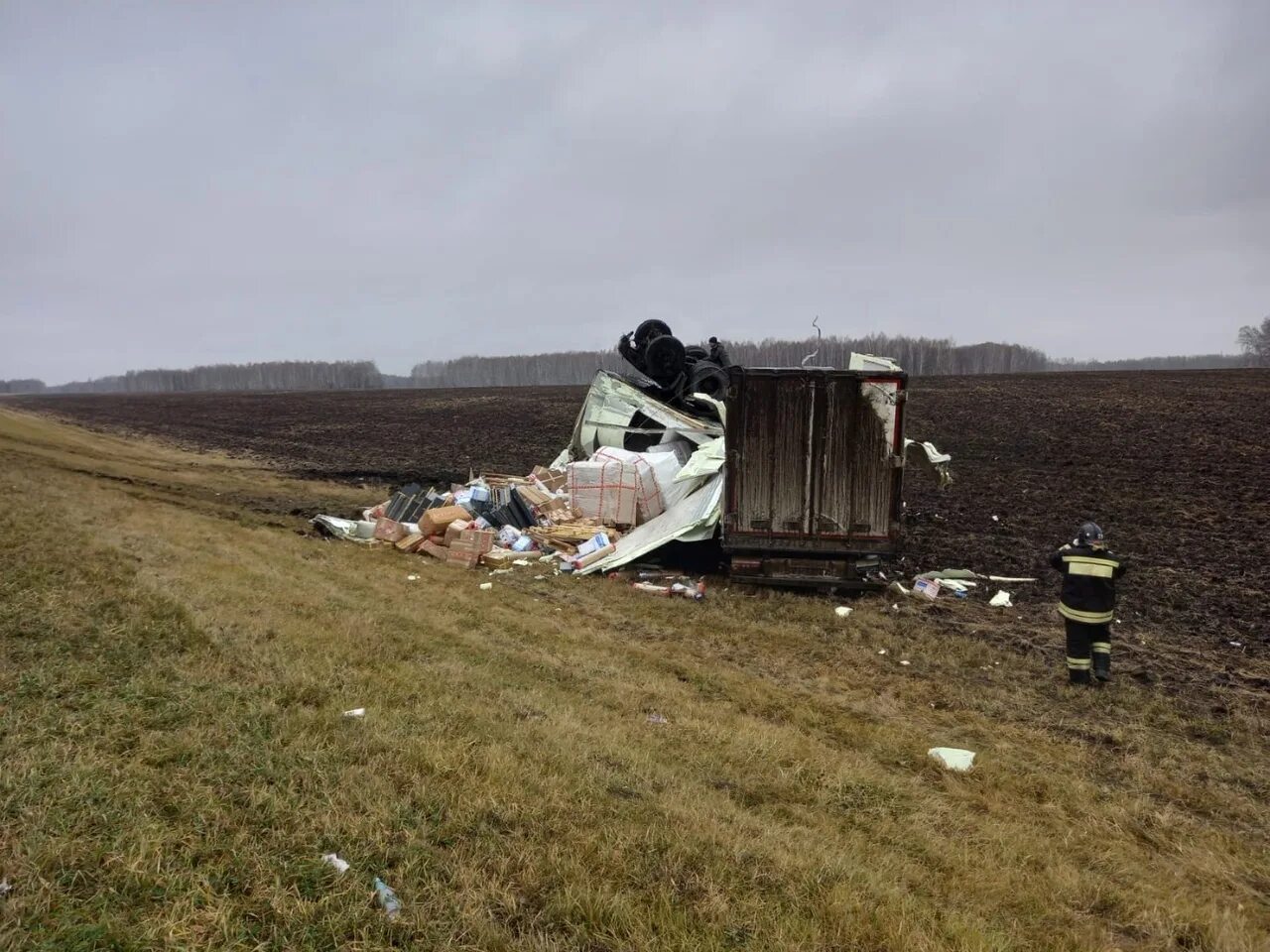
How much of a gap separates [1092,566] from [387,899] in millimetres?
5722

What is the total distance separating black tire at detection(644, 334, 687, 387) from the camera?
1276cm

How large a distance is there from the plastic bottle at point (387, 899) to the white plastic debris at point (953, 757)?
131 inches

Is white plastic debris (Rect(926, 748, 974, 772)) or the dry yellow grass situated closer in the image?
the dry yellow grass

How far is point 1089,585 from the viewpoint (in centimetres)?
598

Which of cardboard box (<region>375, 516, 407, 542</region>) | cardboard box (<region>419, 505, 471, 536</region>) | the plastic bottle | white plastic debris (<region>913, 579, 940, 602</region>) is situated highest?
the plastic bottle

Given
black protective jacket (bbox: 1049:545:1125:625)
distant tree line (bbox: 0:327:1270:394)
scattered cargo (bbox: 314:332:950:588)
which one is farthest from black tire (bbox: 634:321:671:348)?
distant tree line (bbox: 0:327:1270:394)

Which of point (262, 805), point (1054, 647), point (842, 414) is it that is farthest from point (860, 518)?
point (262, 805)

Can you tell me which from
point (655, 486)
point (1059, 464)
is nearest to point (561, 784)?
point (655, 486)

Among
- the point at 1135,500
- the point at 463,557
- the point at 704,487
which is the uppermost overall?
the point at 704,487

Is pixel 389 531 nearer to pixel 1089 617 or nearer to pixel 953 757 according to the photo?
pixel 953 757

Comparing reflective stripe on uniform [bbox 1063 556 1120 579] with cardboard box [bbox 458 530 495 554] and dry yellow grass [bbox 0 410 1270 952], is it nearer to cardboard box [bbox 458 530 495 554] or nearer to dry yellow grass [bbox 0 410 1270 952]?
dry yellow grass [bbox 0 410 1270 952]

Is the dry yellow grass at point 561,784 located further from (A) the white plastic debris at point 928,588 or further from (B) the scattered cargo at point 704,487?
(B) the scattered cargo at point 704,487

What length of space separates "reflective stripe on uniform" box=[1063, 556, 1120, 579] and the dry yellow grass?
882mm

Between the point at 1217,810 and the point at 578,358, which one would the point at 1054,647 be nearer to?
the point at 1217,810
